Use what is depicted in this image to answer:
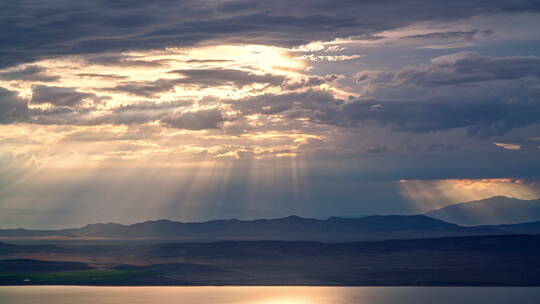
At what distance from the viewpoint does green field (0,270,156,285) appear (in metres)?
174

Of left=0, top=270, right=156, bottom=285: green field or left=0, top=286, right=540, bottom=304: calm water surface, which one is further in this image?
left=0, top=270, right=156, bottom=285: green field

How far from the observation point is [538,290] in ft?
490

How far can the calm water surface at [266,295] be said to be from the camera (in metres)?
132

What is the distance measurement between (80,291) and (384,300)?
5888cm

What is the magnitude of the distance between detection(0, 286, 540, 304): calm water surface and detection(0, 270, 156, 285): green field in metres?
10.6

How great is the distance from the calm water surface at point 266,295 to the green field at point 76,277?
10610 millimetres

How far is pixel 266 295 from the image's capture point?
145m

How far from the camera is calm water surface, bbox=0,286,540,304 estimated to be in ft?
433

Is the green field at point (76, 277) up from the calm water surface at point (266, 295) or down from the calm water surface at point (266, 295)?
up

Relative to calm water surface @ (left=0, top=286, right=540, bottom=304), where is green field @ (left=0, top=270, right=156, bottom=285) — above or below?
above

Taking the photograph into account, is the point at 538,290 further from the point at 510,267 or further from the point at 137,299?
the point at 137,299

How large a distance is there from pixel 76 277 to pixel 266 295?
187ft

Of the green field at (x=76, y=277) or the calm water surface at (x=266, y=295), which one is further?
the green field at (x=76, y=277)

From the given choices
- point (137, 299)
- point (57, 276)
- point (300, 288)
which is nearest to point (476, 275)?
point (300, 288)
